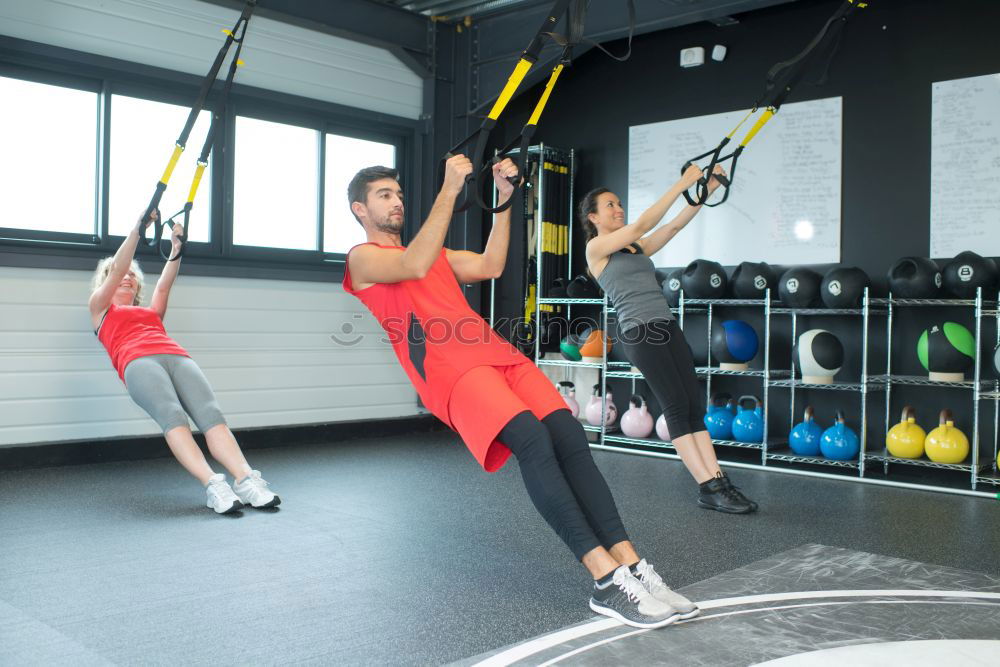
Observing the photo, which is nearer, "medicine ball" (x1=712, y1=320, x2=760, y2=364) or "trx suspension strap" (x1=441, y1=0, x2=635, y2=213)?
"trx suspension strap" (x1=441, y1=0, x2=635, y2=213)

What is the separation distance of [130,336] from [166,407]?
1.57 ft

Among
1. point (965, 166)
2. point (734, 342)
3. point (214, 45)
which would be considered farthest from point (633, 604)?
point (214, 45)

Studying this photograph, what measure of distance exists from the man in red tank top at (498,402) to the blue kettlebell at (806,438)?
280cm

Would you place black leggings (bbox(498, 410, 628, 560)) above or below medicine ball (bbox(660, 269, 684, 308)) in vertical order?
below

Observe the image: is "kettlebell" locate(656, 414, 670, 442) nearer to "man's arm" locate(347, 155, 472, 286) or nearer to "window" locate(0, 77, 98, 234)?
"man's arm" locate(347, 155, 472, 286)

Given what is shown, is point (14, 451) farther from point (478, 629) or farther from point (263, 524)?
point (478, 629)

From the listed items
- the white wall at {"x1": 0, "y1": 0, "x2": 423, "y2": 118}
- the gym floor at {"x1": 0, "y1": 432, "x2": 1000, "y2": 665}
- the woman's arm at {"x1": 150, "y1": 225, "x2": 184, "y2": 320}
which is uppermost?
the white wall at {"x1": 0, "y1": 0, "x2": 423, "y2": 118}

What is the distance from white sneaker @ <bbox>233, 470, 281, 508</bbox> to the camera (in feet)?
12.2

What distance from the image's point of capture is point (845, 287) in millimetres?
4672

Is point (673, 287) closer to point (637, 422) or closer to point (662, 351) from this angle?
point (637, 422)

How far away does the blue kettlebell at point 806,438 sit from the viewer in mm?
4863

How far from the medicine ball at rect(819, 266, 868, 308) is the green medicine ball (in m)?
0.41

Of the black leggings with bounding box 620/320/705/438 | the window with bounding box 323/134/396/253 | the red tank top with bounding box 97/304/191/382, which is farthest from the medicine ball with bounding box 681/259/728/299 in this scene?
the red tank top with bounding box 97/304/191/382

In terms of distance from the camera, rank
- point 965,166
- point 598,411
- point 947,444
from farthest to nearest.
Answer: point 598,411 → point 965,166 → point 947,444
